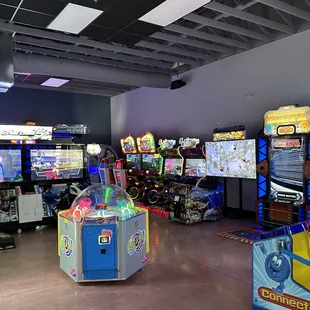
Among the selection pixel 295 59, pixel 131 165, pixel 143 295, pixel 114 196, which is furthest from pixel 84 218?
pixel 131 165

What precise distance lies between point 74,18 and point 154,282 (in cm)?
359

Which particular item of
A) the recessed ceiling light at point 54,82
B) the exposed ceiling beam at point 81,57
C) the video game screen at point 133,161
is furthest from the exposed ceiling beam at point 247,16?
the recessed ceiling light at point 54,82

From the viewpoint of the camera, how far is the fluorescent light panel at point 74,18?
4273mm

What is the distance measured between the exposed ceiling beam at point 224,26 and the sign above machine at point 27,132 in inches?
236

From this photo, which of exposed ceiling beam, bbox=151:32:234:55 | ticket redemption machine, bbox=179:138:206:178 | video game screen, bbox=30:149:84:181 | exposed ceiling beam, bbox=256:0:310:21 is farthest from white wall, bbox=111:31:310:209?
video game screen, bbox=30:149:84:181

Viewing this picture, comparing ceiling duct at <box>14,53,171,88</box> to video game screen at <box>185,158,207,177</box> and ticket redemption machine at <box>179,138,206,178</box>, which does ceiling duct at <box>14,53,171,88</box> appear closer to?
ticket redemption machine at <box>179,138,206,178</box>

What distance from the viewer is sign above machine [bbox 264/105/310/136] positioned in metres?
5.38

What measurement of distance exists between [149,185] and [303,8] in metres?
5.35

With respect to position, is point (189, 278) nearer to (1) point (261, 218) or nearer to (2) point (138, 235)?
(2) point (138, 235)

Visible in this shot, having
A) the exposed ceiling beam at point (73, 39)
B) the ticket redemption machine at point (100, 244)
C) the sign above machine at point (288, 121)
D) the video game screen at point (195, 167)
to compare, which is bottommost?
the ticket redemption machine at point (100, 244)

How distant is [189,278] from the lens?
12.6 feet

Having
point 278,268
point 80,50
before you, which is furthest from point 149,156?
point 278,268

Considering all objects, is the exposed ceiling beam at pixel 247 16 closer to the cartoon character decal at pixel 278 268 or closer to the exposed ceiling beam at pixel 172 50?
the exposed ceiling beam at pixel 172 50

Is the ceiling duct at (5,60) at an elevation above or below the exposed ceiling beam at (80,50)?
below
